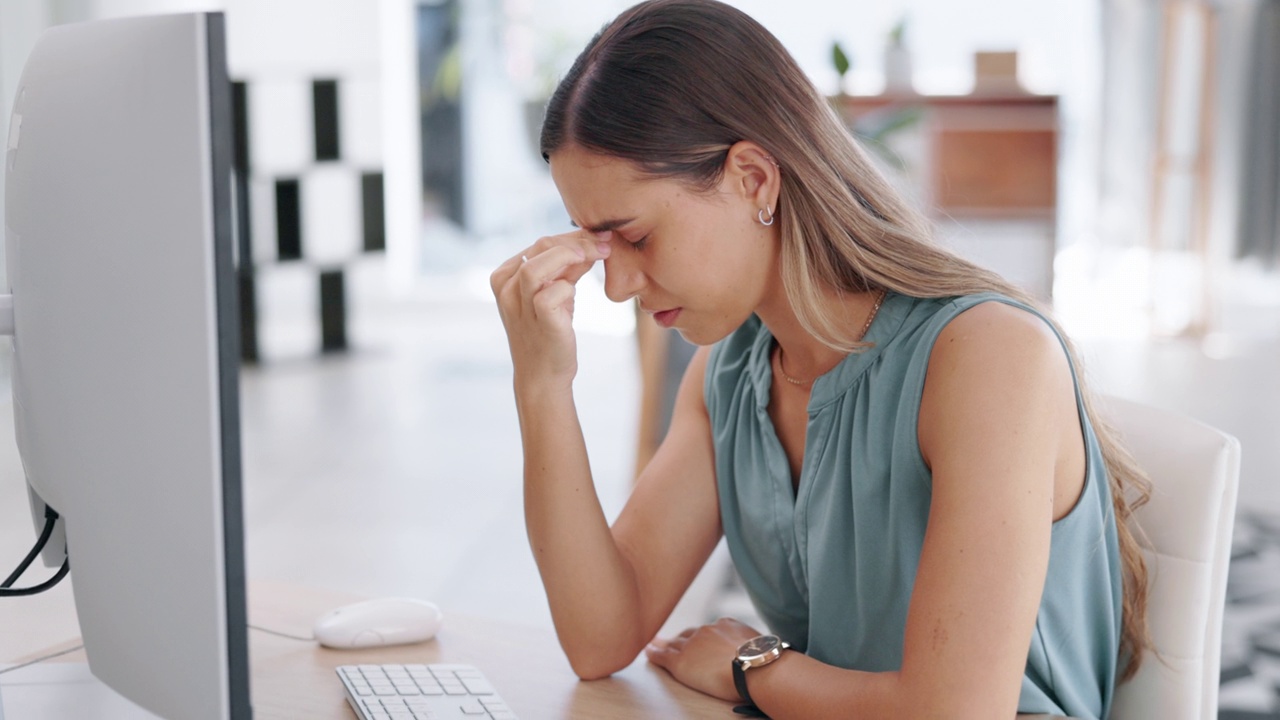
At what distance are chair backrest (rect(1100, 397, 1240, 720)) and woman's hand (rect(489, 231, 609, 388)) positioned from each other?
0.52 metres

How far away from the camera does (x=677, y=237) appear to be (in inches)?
44.6

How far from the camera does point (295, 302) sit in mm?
6996

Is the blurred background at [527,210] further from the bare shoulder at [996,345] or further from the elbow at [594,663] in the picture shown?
the bare shoulder at [996,345]

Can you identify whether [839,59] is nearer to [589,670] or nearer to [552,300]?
[552,300]

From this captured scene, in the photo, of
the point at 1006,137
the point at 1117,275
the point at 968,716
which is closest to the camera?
the point at 968,716

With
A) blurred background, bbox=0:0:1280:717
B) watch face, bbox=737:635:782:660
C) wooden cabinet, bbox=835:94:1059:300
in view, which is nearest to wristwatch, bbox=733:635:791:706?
watch face, bbox=737:635:782:660

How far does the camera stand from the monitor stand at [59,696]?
0.95 m

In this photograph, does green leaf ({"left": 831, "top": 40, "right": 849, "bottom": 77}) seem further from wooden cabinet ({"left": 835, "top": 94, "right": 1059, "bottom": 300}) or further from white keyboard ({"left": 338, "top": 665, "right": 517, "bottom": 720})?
white keyboard ({"left": 338, "top": 665, "right": 517, "bottom": 720})

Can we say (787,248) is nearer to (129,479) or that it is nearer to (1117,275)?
(129,479)

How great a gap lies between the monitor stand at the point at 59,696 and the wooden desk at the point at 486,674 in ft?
0.11

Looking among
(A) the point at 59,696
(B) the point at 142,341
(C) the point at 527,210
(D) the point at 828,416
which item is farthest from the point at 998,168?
(B) the point at 142,341

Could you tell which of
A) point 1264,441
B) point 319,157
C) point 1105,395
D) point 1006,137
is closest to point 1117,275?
point 1006,137

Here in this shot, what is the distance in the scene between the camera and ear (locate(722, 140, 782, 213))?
3.62ft

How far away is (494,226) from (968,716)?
277 inches
